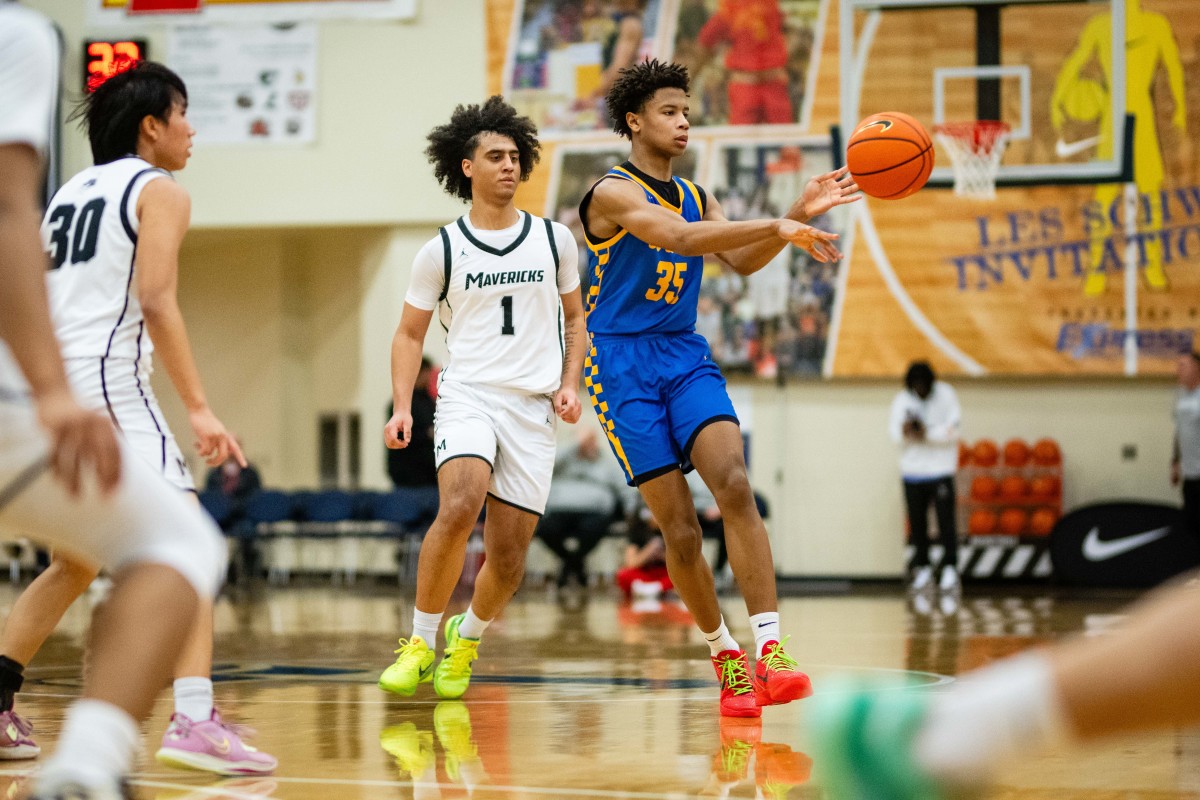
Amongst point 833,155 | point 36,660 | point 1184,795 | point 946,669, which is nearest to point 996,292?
point 833,155

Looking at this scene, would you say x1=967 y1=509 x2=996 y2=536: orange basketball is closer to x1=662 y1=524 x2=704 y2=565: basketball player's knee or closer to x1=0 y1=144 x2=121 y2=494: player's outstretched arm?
x1=662 y1=524 x2=704 y2=565: basketball player's knee

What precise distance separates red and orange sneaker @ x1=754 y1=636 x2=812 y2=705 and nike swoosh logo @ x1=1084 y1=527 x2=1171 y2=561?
28.1ft

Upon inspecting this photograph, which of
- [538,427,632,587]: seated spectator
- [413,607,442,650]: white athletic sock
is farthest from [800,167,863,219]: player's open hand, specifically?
[538,427,632,587]: seated spectator

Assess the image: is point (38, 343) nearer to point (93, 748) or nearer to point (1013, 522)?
point (93, 748)

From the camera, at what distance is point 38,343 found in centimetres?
205

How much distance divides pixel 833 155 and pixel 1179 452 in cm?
399

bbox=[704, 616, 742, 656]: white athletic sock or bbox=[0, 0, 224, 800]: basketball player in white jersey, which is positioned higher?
bbox=[0, 0, 224, 800]: basketball player in white jersey

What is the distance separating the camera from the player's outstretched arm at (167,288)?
3445 mm

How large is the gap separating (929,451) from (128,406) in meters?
9.61

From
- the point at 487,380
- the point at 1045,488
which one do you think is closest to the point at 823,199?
the point at 487,380

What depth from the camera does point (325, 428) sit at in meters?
16.0

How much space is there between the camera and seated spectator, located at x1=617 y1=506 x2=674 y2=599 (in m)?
11.8

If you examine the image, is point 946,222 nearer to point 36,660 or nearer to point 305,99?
point 305,99

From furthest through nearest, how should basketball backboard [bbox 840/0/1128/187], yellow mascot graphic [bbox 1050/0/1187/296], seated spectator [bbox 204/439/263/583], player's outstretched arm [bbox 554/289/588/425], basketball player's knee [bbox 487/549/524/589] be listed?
seated spectator [bbox 204/439/263/583] → yellow mascot graphic [bbox 1050/0/1187/296] → basketball backboard [bbox 840/0/1128/187] → player's outstretched arm [bbox 554/289/588/425] → basketball player's knee [bbox 487/549/524/589]
